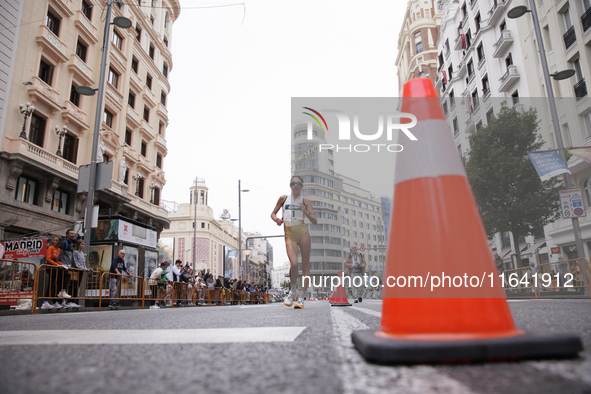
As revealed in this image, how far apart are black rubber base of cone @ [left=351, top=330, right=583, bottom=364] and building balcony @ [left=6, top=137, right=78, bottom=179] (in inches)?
785

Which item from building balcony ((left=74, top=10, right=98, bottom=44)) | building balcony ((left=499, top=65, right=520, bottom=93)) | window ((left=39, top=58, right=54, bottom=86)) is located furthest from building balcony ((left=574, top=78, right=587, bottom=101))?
window ((left=39, top=58, right=54, bottom=86))

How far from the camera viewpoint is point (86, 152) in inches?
882

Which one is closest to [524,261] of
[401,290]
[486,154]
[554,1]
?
[486,154]

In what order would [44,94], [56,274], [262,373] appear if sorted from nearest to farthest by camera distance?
[262,373] < [56,274] < [44,94]

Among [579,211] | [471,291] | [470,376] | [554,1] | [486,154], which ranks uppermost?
[554,1]

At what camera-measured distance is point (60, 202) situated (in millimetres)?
20359

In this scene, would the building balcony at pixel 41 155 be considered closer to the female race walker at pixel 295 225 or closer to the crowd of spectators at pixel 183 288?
the crowd of spectators at pixel 183 288

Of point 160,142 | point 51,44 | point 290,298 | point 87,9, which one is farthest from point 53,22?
point 290,298

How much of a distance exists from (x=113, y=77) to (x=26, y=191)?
1109 cm

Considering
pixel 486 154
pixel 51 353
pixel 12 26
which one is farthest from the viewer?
pixel 486 154

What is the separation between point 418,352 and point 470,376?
184mm

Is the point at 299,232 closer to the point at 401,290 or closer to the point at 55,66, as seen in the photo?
the point at 401,290

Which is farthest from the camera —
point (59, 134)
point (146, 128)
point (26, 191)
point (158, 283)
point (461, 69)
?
point (461, 69)

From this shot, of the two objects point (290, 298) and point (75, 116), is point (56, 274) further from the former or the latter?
point (75, 116)
